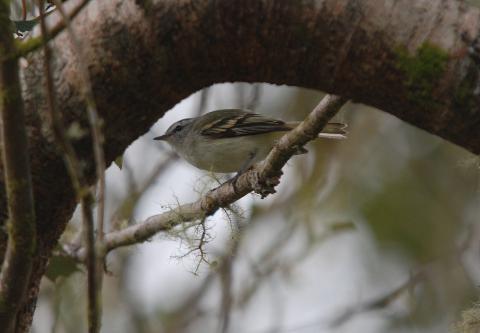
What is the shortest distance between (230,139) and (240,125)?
0.14 meters

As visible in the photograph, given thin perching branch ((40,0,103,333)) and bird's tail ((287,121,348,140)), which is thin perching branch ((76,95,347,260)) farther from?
thin perching branch ((40,0,103,333))

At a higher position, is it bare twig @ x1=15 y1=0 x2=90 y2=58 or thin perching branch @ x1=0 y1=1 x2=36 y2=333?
bare twig @ x1=15 y1=0 x2=90 y2=58

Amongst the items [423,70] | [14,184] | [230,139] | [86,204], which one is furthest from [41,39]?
[230,139]

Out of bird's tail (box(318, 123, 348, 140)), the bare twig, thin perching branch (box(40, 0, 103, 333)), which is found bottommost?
thin perching branch (box(40, 0, 103, 333))

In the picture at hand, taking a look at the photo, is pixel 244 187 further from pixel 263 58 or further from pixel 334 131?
pixel 263 58

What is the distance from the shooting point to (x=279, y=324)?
6.98 metres

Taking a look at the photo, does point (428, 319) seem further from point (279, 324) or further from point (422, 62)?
point (422, 62)

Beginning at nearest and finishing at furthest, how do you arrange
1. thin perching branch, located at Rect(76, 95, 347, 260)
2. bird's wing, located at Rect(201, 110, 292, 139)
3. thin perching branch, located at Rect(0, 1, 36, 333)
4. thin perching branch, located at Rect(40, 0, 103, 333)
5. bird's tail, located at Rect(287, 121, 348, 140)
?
1. thin perching branch, located at Rect(40, 0, 103, 333)
2. thin perching branch, located at Rect(0, 1, 36, 333)
3. thin perching branch, located at Rect(76, 95, 347, 260)
4. bird's tail, located at Rect(287, 121, 348, 140)
5. bird's wing, located at Rect(201, 110, 292, 139)

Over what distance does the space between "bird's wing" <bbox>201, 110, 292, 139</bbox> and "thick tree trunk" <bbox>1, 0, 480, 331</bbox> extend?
9.66 feet

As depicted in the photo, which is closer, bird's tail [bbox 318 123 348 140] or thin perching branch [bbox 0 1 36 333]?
thin perching branch [bbox 0 1 36 333]

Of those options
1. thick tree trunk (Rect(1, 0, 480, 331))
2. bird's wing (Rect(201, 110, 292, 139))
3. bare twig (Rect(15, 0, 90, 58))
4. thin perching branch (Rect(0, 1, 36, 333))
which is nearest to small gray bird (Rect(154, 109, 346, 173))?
bird's wing (Rect(201, 110, 292, 139))

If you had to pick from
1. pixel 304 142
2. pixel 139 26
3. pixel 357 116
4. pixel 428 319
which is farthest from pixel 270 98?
pixel 139 26

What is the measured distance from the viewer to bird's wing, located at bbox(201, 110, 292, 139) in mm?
5551

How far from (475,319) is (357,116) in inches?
247
